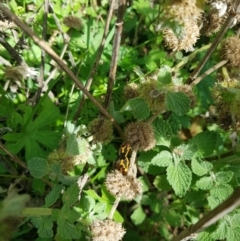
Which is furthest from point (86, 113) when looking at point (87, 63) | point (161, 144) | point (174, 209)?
point (174, 209)

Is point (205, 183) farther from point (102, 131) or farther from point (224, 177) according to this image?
point (102, 131)

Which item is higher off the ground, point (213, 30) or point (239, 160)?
point (213, 30)

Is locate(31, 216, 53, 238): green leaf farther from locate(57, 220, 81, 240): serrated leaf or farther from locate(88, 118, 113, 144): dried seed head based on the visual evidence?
locate(88, 118, 113, 144): dried seed head

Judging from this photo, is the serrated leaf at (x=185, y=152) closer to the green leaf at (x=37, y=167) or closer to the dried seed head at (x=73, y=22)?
the green leaf at (x=37, y=167)

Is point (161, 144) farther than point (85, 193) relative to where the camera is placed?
No

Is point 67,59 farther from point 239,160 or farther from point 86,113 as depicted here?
point 239,160

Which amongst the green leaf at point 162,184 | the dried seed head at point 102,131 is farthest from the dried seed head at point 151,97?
the green leaf at point 162,184
